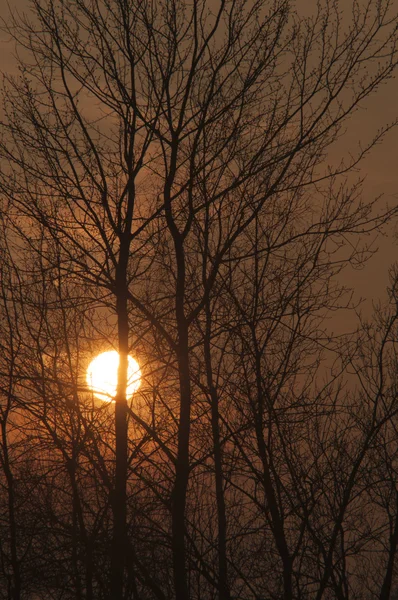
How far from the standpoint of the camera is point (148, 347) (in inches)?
390

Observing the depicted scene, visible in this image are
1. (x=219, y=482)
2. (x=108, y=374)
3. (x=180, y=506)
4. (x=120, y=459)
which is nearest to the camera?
(x=180, y=506)

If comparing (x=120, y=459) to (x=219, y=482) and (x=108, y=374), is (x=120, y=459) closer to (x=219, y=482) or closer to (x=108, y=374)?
(x=108, y=374)

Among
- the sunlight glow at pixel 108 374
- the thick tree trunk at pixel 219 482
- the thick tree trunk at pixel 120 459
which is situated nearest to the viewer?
the thick tree trunk at pixel 120 459

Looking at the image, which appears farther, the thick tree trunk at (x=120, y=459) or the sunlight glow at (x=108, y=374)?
the sunlight glow at (x=108, y=374)

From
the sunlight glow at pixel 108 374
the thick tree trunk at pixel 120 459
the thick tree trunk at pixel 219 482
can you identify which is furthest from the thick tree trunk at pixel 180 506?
the thick tree trunk at pixel 219 482

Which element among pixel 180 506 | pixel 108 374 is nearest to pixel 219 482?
pixel 108 374

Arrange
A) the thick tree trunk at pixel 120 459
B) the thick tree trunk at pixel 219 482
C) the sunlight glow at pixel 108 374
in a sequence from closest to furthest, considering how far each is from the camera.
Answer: the thick tree trunk at pixel 120 459 → the sunlight glow at pixel 108 374 → the thick tree trunk at pixel 219 482

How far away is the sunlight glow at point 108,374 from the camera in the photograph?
26.5 ft

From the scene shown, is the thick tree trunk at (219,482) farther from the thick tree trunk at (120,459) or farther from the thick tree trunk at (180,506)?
the thick tree trunk at (180,506)

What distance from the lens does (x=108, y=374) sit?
894 cm

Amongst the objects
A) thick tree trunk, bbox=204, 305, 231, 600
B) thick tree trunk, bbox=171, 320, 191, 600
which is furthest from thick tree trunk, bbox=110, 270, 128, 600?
thick tree trunk, bbox=204, 305, 231, 600

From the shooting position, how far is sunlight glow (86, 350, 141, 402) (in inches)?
318

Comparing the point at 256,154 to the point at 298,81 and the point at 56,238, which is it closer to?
the point at 298,81

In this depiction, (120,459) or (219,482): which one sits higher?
(219,482)
